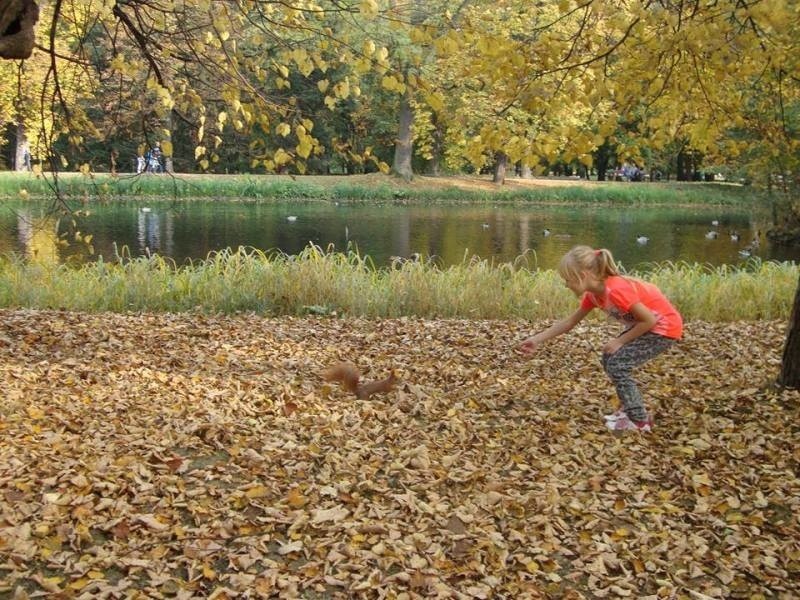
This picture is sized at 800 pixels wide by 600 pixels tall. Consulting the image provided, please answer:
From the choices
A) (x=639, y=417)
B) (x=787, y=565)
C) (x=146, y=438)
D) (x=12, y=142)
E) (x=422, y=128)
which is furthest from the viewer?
(x=12, y=142)

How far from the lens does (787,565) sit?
10.4ft

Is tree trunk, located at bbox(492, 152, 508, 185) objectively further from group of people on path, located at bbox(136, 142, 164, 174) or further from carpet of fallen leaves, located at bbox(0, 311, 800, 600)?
carpet of fallen leaves, located at bbox(0, 311, 800, 600)

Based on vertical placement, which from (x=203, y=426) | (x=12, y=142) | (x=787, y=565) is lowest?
(x=787, y=565)

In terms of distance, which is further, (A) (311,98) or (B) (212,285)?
(A) (311,98)

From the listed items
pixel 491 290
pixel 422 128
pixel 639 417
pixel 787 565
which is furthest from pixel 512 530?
pixel 422 128

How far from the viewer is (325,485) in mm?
3584

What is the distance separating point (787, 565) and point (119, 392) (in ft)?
11.3

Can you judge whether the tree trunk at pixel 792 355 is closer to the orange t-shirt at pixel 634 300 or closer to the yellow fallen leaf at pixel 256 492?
the orange t-shirt at pixel 634 300

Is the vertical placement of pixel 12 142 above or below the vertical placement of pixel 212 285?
above

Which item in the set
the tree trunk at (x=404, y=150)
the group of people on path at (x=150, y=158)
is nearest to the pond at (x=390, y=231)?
the tree trunk at (x=404, y=150)

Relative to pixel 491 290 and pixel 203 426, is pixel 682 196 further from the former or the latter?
pixel 203 426

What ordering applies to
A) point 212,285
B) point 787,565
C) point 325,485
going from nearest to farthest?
1. point 787,565
2. point 325,485
3. point 212,285

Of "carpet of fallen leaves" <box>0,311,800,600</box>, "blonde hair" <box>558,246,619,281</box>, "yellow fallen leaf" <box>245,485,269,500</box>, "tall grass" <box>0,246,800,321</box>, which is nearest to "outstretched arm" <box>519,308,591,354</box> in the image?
"blonde hair" <box>558,246,619,281</box>

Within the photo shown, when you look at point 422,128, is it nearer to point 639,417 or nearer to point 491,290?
point 491,290
